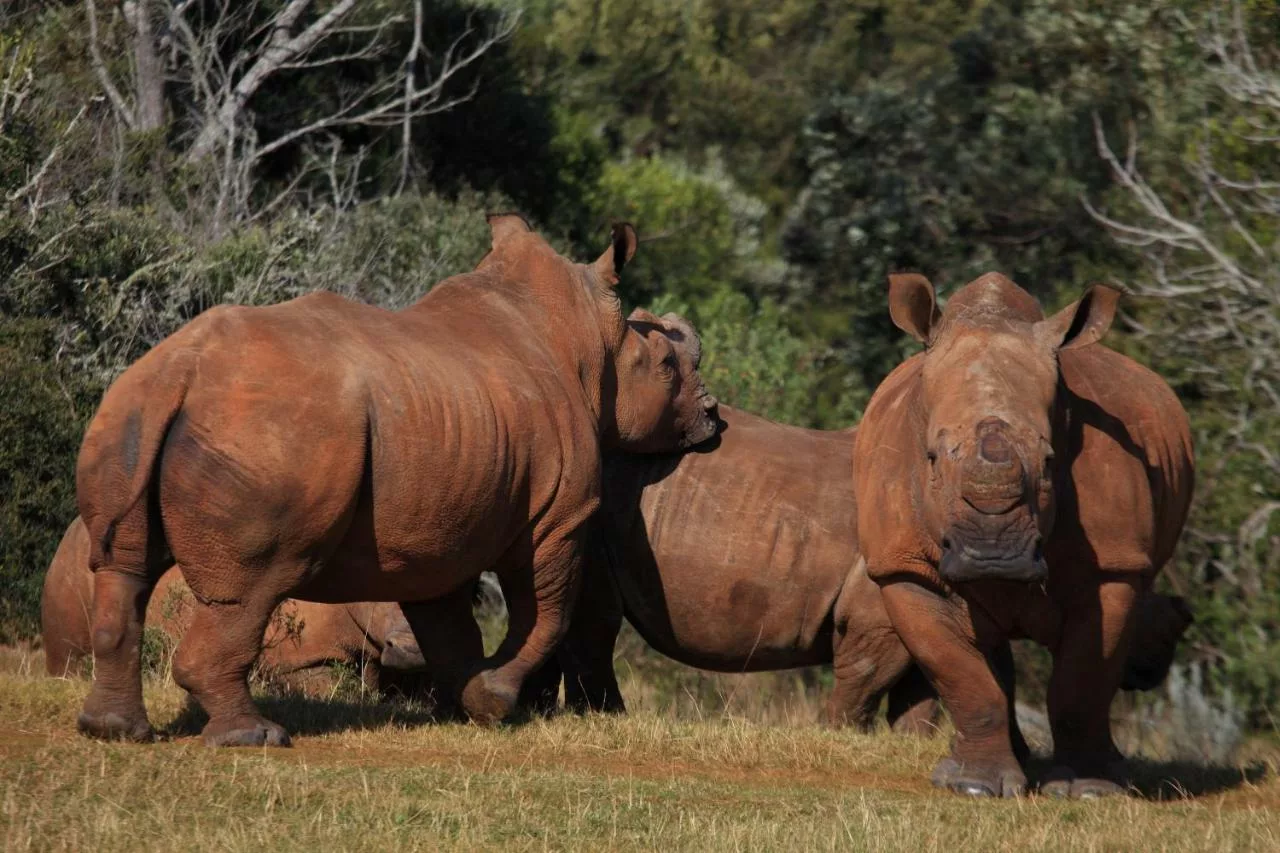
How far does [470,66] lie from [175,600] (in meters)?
17.3

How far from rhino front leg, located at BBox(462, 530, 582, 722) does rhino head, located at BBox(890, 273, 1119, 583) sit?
2.05 meters

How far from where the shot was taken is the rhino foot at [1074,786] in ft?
29.5

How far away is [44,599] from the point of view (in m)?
11.8

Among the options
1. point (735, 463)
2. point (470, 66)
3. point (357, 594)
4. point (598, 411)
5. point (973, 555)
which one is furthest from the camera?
point (470, 66)

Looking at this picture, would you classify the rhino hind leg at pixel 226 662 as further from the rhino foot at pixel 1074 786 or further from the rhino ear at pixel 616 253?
the rhino foot at pixel 1074 786

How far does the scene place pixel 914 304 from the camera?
29.8ft

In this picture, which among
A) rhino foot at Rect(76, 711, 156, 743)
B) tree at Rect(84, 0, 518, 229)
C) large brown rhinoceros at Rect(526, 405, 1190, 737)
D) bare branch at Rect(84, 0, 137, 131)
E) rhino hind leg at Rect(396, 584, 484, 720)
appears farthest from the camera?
tree at Rect(84, 0, 518, 229)

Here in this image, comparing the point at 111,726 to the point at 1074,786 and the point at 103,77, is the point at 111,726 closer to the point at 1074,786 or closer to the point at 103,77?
the point at 1074,786

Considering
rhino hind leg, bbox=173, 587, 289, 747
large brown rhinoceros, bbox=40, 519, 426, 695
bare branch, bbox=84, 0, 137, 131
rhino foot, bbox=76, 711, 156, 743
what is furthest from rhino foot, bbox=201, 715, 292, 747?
bare branch, bbox=84, 0, 137, 131

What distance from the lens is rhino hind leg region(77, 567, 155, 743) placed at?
8.45 metres

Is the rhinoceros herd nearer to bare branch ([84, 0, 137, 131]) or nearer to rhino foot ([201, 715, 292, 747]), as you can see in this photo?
rhino foot ([201, 715, 292, 747])

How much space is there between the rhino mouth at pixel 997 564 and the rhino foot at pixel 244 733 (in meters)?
2.94

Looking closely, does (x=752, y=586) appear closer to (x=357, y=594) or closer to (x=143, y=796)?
(x=357, y=594)

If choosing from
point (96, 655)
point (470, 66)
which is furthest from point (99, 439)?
point (470, 66)
